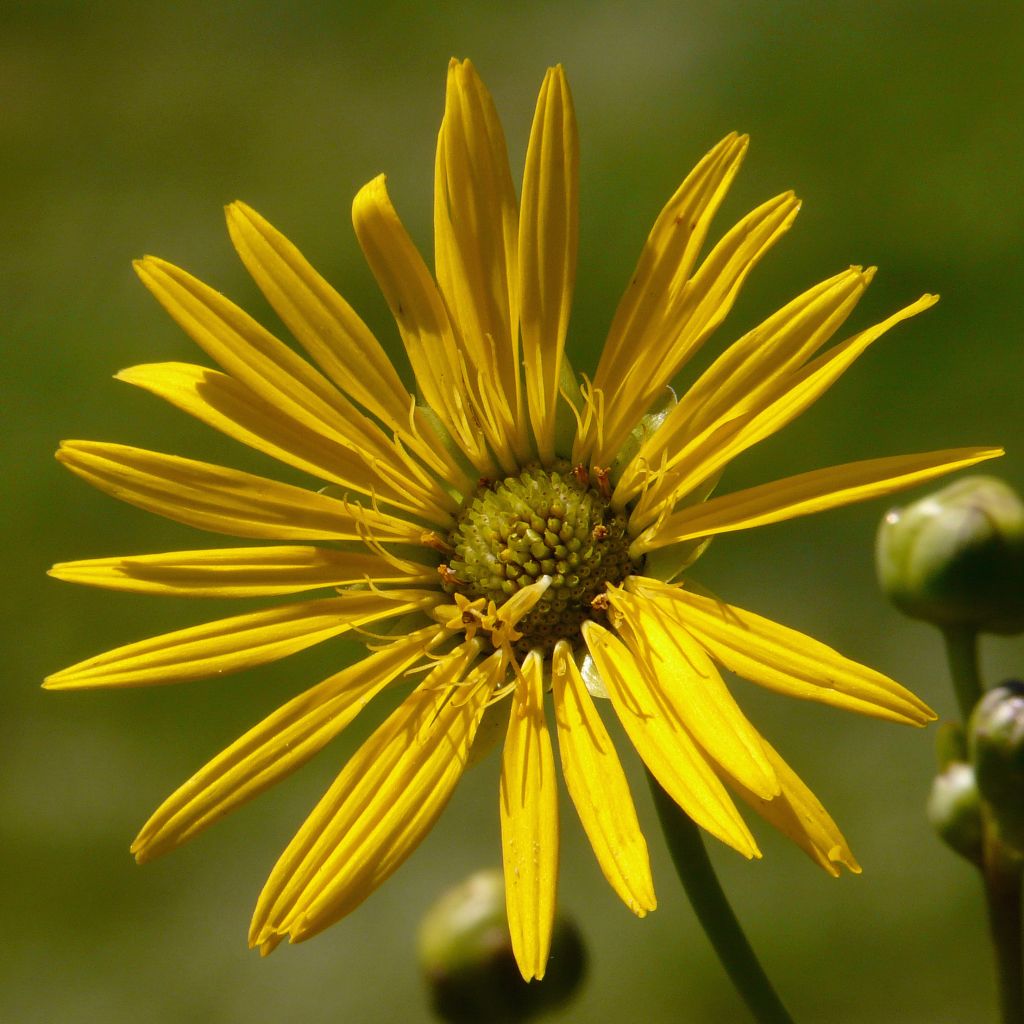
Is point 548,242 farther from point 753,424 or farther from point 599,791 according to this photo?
point 599,791

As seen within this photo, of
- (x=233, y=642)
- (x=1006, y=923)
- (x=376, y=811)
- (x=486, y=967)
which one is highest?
(x=233, y=642)

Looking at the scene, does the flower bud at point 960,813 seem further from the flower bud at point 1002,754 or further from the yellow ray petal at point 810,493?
the yellow ray petal at point 810,493

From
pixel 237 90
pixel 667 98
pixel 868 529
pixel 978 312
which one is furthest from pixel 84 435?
pixel 978 312

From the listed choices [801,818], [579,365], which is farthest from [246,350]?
[579,365]

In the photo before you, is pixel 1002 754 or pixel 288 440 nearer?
pixel 1002 754

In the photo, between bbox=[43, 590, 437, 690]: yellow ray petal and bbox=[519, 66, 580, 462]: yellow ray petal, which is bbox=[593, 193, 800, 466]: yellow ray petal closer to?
bbox=[519, 66, 580, 462]: yellow ray petal

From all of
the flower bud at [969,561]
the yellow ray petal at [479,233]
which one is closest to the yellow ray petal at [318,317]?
the yellow ray petal at [479,233]

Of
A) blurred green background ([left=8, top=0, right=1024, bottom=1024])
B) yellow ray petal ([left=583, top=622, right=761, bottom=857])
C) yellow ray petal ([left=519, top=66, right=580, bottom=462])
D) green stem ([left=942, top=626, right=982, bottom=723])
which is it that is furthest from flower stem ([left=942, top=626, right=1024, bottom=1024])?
blurred green background ([left=8, top=0, right=1024, bottom=1024])
